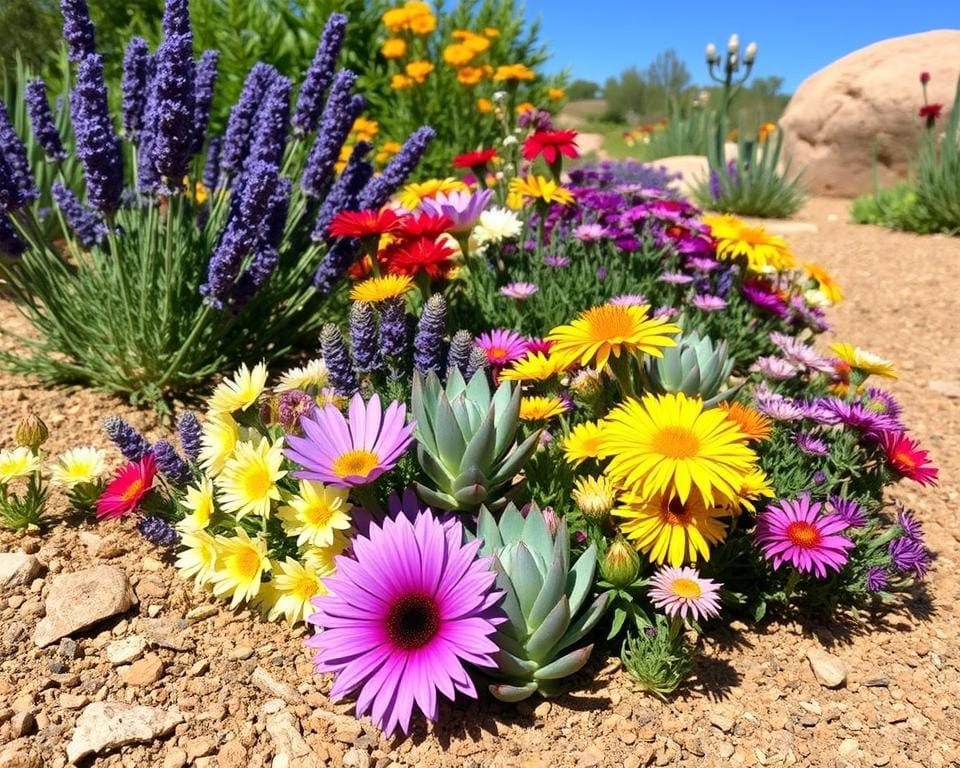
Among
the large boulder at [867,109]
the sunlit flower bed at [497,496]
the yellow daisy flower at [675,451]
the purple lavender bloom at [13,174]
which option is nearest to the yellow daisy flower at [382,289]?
the sunlit flower bed at [497,496]

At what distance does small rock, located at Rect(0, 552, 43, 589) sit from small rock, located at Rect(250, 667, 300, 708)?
722 millimetres

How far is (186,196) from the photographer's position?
3.09 metres

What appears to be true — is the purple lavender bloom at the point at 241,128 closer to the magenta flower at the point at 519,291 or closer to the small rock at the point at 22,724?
the magenta flower at the point at 519,291

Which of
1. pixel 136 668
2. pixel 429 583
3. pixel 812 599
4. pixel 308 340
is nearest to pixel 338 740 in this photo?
pixel 429 583

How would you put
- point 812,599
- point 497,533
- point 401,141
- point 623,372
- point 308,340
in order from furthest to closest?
1. point 401,141
2. point 308,340
3. point 812,599
4. point 623,372
5. point 497,533

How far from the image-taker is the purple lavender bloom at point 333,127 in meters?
2.88

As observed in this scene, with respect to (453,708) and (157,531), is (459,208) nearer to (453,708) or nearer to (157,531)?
(157,531)

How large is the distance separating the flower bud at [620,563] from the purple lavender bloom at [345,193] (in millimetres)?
1861

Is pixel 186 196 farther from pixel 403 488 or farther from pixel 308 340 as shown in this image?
pixel 403 488

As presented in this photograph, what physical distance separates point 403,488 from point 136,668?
0.74 metres

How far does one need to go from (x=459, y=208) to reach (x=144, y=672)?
5.79ft

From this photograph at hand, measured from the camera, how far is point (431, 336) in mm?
2041

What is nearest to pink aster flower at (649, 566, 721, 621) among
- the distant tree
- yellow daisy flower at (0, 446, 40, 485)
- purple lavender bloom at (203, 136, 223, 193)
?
yellow daisy flower at (0, 446, 40, 485)

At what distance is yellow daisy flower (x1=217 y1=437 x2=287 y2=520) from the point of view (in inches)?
68.6
